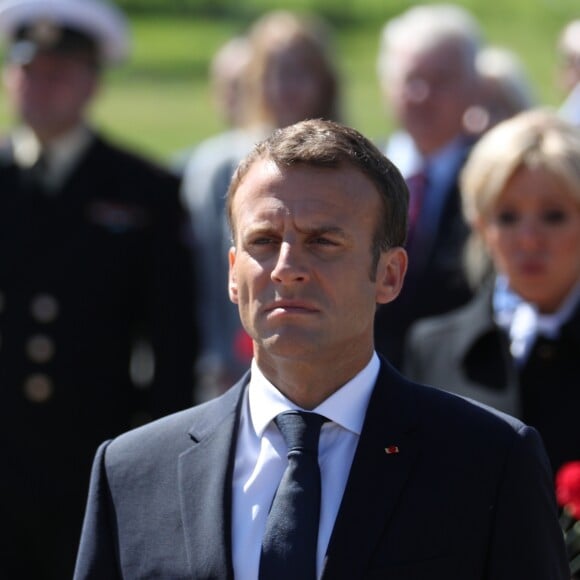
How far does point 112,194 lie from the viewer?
5.40 m

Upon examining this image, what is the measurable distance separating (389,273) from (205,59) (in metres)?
16.5

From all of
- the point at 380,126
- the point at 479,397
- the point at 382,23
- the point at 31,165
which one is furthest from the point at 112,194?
the point at 382,23

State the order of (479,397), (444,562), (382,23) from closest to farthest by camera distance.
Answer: (444,562) < (479,397) < (382,23)

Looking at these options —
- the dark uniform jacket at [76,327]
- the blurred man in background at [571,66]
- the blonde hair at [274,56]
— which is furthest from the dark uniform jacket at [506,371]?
the blonde hair at [274,56]

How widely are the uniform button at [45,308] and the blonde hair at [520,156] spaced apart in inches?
57.5

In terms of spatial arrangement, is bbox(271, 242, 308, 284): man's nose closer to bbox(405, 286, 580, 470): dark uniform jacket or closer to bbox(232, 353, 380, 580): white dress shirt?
bbox(232, 353, 380, 580): white dress shirt

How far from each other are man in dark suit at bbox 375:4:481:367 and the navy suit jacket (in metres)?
2.09

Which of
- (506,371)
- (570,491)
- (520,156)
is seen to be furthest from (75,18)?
(570,491)

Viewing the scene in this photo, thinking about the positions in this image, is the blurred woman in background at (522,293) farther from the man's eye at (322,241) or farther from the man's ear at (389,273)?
the man's eye at (322,241)

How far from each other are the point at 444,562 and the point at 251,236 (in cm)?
65

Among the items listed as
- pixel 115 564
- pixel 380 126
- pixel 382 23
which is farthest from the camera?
pixel 382 23

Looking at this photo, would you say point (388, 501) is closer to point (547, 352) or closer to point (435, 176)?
point (547, 352)

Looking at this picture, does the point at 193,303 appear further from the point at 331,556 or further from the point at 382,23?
the point at 382,23

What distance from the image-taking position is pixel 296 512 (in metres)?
2.78
